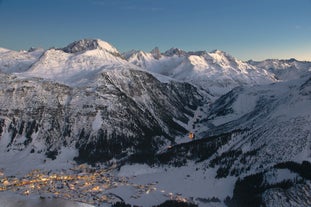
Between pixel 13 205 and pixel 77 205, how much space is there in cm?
3608

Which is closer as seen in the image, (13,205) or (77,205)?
(77,205)

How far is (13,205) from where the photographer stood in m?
198

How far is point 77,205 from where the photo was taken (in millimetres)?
177500
